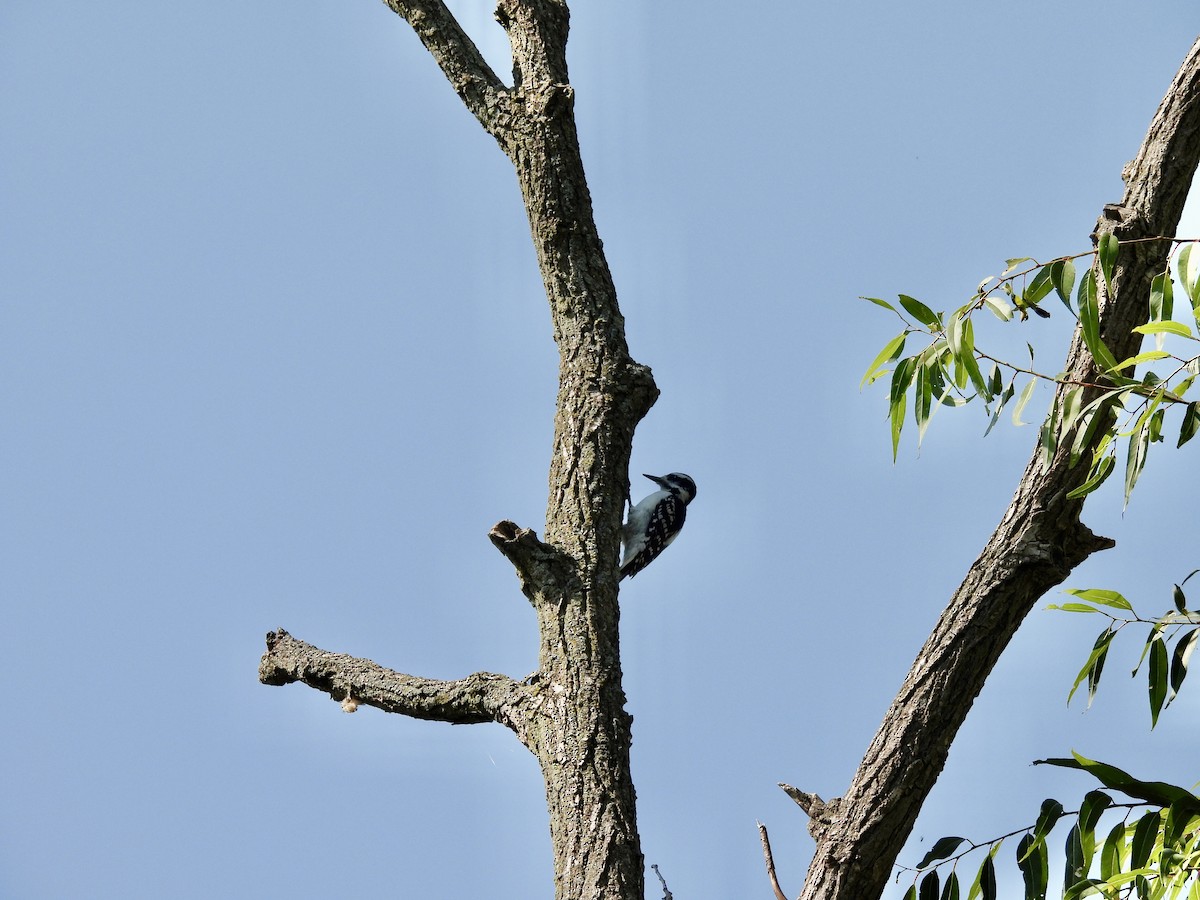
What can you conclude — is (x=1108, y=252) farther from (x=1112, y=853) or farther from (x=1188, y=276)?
(x=1112, y=853)

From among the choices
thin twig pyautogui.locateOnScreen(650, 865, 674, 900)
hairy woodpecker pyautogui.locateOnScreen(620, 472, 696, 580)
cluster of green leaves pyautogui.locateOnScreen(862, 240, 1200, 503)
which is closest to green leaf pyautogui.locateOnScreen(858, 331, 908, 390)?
cluster of green leaves pyautogui.locateOnScreen(862, 240, 1200, 503)

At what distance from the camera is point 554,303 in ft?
10.1

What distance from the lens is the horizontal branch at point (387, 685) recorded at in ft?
8.91

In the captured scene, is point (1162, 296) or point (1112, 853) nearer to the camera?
point (1112, 853)

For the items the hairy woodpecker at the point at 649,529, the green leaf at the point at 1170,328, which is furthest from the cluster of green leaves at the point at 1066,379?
the hairy woodpecker at the point at 649,529

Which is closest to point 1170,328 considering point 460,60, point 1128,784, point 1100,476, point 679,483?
point 1100,476

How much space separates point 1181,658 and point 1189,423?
0.58 meters

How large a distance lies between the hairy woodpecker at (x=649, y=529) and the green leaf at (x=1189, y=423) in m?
3.91

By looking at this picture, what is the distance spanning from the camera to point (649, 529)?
648 centimetres

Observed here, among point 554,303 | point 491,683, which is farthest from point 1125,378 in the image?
point 491,683

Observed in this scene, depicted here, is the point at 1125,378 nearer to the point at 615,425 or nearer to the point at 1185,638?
the point at 1185,638

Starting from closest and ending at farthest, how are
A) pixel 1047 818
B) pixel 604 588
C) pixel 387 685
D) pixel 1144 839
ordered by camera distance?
pixel 1144 839
pixel 1047 818
pixel 604 588
pixel 387 685

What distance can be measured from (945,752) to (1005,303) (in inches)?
45.1

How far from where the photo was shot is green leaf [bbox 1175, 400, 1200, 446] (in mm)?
2447
